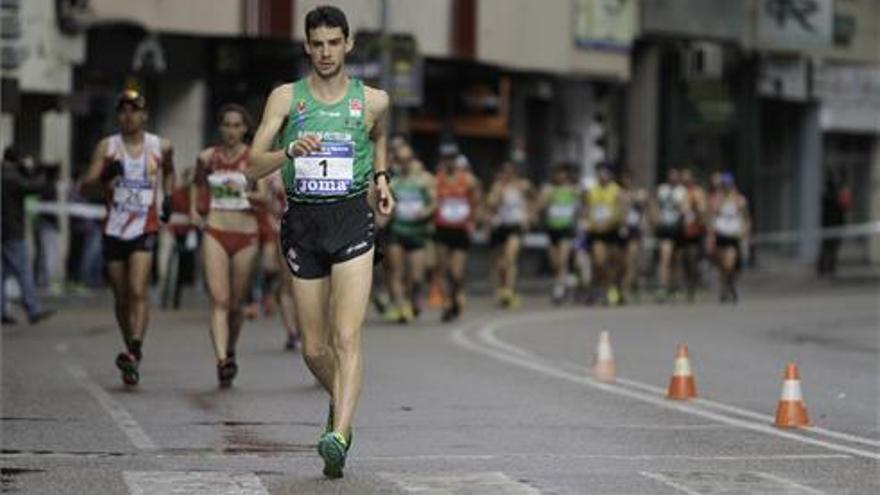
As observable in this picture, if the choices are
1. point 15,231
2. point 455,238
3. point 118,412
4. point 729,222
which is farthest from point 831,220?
point 118,412

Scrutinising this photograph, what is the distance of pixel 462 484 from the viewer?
34.7ft

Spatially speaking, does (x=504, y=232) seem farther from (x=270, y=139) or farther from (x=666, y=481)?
(x=666, y=481)

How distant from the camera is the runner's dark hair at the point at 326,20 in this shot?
11.2 metres

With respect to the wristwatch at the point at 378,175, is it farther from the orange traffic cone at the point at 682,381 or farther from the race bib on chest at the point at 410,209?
the race bib on chest at the point at 410,209

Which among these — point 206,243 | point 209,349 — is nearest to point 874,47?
point 209,349

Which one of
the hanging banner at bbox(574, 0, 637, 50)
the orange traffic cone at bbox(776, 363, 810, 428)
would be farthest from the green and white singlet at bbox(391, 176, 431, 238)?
the hanging banner at bbox(574, 0, 637, 50)

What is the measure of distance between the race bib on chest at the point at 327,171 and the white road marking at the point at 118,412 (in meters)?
1.58

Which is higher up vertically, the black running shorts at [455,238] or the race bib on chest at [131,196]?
the race bib on chest at [131,196]

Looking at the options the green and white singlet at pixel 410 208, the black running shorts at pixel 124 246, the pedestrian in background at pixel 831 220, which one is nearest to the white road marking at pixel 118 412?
the black running shorts at pixel 124 246

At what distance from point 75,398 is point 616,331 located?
10748 millimetres

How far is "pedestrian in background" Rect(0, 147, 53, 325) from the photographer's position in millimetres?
24250

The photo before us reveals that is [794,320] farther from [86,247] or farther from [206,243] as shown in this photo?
[206,243]

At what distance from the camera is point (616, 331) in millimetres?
25234

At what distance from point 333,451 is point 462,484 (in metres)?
0.54
